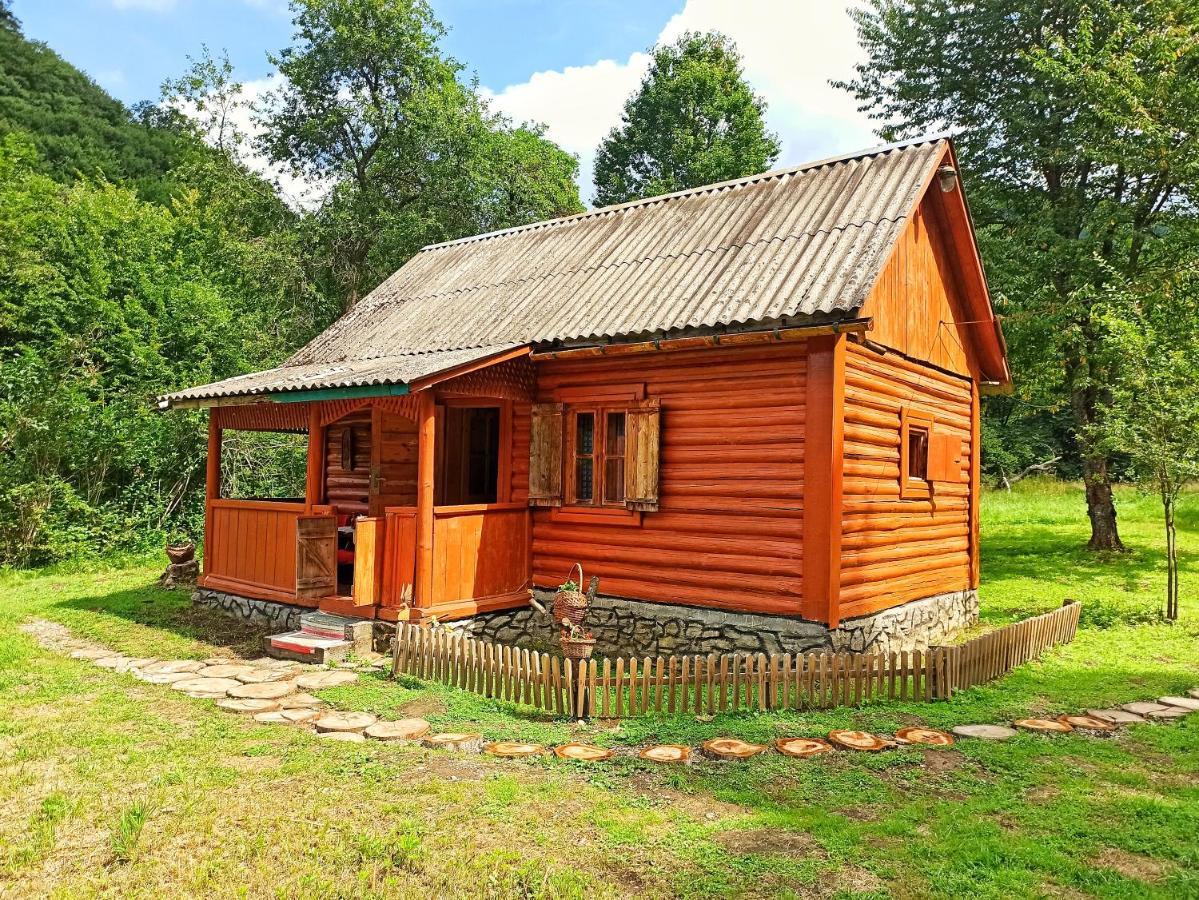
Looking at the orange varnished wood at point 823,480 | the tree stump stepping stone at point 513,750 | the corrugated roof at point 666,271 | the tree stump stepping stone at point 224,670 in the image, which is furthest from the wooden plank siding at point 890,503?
the tree stump stepping stone at point 224,670

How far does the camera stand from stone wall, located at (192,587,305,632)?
461 inches

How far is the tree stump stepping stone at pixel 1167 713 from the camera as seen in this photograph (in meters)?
8.01

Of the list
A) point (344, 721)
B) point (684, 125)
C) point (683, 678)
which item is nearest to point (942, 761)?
point (683, 678)

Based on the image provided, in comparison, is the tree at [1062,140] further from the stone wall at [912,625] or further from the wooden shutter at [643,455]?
the wooden shutter at [643,455]

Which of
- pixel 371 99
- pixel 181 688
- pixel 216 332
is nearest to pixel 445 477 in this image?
pixel 181 688

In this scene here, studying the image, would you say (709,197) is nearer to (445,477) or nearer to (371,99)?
(445,477)

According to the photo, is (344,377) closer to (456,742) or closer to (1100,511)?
(456,742)

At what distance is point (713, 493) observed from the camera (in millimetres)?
10195

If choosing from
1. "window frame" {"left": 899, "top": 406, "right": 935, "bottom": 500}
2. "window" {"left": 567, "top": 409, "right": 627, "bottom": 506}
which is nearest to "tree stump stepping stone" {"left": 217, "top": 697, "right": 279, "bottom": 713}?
"window" {"left": 567, "top": 409, "right": 627, "bottom": 506}

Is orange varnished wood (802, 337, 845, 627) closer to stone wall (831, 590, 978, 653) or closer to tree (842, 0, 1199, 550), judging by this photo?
stone wall (831, 590, 978, 653)

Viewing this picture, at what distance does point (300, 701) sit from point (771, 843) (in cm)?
519

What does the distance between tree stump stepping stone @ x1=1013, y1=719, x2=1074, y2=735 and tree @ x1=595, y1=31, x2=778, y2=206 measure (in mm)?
33244

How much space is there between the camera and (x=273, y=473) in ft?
74.5

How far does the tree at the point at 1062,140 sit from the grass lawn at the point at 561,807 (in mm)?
11461
